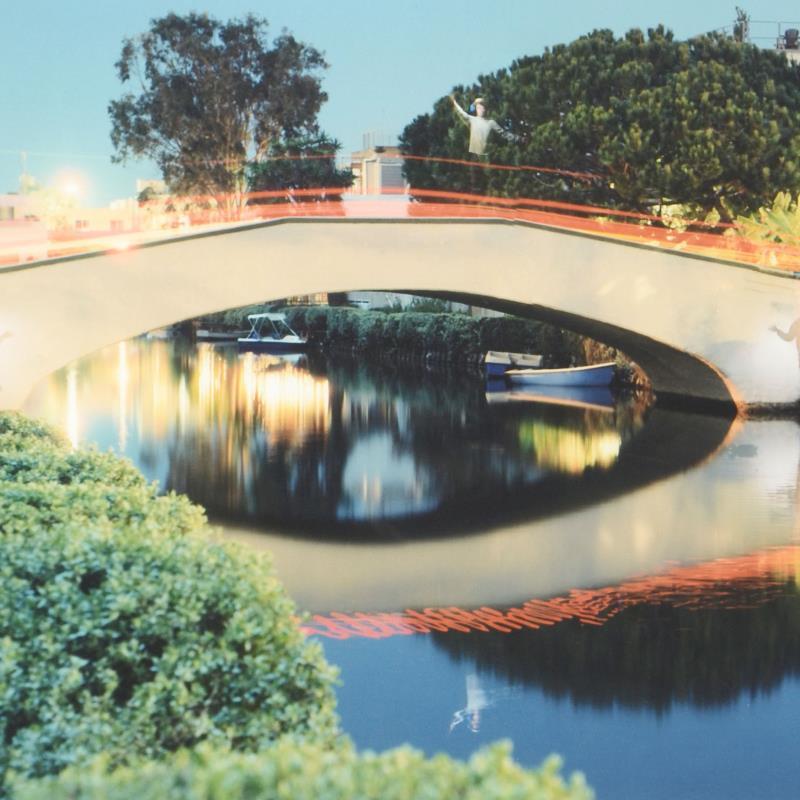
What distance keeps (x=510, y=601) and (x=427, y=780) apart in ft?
27.4

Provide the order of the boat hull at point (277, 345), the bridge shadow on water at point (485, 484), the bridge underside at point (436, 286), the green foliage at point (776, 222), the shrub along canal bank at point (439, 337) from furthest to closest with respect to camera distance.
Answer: the boat hull at point (277, 345)
the shrub along canal bank at point (439, 337)
the green foliage at point (776, 222)
the bridge underside at point (436, 286)
the bridge shadow on water at point (485, 484)

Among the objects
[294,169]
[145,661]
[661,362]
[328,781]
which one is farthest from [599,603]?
[294,169]

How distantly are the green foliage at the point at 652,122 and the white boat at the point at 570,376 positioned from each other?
4.26 meters

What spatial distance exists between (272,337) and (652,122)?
24.5m

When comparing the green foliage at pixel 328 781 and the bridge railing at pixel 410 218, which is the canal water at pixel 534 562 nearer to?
the bridge railing at pixel 410 218

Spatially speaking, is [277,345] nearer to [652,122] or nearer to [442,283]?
[652,122]

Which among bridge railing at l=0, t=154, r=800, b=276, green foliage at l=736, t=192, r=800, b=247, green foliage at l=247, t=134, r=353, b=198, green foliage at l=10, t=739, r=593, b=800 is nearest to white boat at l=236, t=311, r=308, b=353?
green foliage at l=247, t=134, r=353, b=198

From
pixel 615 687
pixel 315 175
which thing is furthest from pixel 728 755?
pixel 315 175

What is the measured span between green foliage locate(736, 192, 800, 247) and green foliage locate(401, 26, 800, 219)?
78 centimetres

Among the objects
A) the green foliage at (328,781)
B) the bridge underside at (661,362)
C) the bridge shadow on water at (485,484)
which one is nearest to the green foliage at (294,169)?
the bridge underside at (661,362)

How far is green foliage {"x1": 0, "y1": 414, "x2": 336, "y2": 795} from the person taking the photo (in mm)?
4320

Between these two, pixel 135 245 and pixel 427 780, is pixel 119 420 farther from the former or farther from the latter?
pixel 427 780

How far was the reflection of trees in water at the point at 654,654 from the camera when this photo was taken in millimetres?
8938

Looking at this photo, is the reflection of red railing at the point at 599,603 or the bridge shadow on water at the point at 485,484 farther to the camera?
the bridge shadow on water at the point at 485,484
